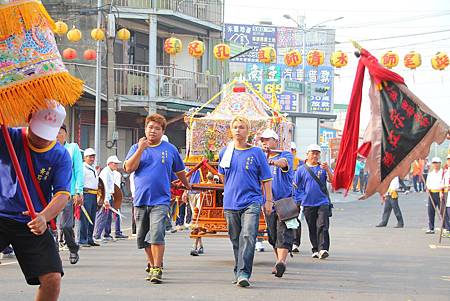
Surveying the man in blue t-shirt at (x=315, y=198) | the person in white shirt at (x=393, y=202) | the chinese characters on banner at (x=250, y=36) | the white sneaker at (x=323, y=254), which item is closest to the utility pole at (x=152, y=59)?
the person in white shirt at (x=393, y=202)

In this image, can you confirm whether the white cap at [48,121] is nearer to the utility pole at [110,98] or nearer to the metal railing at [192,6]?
the utility pole at [110,98]

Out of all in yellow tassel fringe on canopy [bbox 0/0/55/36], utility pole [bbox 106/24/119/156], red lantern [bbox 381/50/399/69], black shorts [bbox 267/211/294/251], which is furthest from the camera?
red lantern [bbox 381/50/399/69]

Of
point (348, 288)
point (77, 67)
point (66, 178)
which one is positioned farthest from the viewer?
point (77, 67)

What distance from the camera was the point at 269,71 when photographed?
55.8 meters

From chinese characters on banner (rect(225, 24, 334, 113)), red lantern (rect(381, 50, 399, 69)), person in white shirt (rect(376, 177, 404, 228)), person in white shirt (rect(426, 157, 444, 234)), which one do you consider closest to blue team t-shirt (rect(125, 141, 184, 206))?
person in white shirt (rect(426, 157, 444, 234))

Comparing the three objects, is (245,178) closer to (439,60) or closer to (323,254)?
(323,254)

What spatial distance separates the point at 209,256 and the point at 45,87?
8.42m

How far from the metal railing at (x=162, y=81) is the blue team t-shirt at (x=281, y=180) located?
18.2 metres

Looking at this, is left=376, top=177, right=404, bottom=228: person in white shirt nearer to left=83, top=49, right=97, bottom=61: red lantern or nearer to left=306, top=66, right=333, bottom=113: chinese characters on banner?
left=83, top=49, right=97, bottom=61: red lantern

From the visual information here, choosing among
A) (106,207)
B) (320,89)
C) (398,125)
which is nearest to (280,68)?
(320,89)

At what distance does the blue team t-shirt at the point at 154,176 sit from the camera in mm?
10438

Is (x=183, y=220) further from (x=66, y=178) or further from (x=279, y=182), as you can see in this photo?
(x=66, y=178)

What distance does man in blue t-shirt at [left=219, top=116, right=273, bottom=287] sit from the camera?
33.6 feet

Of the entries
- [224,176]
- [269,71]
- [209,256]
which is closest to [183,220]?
[209,256]
